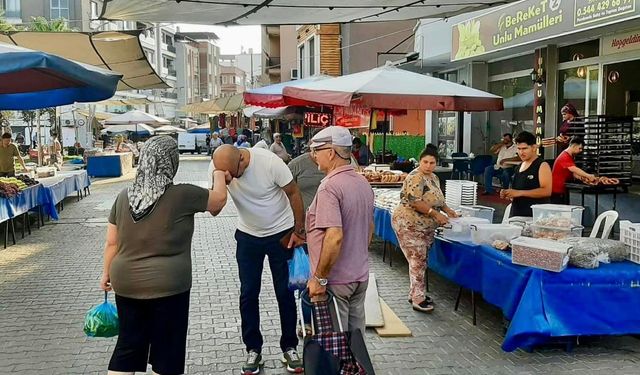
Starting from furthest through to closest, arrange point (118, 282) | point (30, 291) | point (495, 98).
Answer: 1. point (495, 98)
2. point (30, 291)
3. point (118, 282)

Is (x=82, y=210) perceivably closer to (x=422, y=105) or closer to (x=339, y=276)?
(x=422, y=105)

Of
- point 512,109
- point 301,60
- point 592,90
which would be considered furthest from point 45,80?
point 301,60

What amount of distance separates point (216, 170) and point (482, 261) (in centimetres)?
267

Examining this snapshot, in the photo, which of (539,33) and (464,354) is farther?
(539,33)

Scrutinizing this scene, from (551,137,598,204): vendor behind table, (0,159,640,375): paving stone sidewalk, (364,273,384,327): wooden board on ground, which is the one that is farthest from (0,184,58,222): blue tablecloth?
(551,137,598,204): vendor behind table

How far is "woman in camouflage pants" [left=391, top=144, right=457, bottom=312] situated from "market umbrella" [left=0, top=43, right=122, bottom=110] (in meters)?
3.01

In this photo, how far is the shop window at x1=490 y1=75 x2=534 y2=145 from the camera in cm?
1552

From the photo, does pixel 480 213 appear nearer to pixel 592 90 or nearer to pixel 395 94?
pixel 395 94

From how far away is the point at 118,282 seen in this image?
11.5 feet

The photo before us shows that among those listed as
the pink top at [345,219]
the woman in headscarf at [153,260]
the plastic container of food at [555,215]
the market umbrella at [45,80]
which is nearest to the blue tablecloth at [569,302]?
the plastic container of food at [555,215]

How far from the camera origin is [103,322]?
4.01 metres

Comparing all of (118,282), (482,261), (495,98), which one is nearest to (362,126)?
(495,98)

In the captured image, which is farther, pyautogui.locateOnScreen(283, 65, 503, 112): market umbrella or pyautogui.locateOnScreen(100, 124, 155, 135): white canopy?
pyautogui.locateOnScreen(100, 124, 155, 135): white canopy

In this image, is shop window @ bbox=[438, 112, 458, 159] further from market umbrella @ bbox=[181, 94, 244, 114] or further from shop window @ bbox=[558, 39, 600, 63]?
market umbrella @ bbox=[181, 94, 244, 114]
